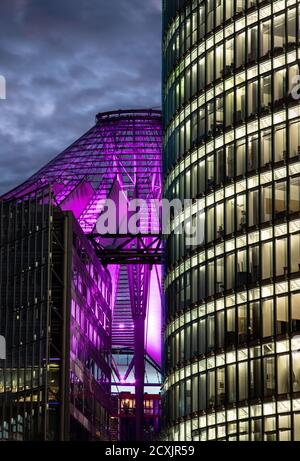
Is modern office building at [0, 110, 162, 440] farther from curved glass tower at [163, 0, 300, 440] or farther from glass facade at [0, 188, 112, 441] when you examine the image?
curved glass tower at [163, 0, 300, 440]

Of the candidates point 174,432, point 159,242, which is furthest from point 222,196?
point 159,242

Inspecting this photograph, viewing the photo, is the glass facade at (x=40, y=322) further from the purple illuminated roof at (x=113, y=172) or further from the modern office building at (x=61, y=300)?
the purple illuminated roof at (x=113, y=172)

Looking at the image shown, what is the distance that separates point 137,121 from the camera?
194750mm

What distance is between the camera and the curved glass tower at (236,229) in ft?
294

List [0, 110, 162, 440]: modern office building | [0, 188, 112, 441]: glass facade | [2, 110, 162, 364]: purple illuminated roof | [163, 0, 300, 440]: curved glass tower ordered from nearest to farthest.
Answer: [163, 0, 300, 440]: curved glass tower → [0, 188, 112, 441]: glass facade → [0, 110, 162, 440]: modern office building → [2, 110, 162, 364]: purple illuminated roof

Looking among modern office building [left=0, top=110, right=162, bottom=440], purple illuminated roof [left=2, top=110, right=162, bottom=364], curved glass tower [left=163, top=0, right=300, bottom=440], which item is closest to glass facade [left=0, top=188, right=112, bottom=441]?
modern office building [left=0, top=110, right=162, bottom=440]

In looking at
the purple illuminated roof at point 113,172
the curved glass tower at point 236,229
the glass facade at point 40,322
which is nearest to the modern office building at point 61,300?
the glass facade at point 40,322

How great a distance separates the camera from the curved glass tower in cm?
8962

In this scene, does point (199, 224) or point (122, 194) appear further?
point (122, 194)

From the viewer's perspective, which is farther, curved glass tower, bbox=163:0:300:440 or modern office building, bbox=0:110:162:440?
modern office building, bbox=0:110:162:440

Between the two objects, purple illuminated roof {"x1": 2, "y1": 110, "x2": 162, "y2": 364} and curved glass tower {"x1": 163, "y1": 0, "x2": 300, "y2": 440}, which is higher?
purple illuminated roof {"x1": 2, "y1": 110, "x2": 162, "y2": 364}
